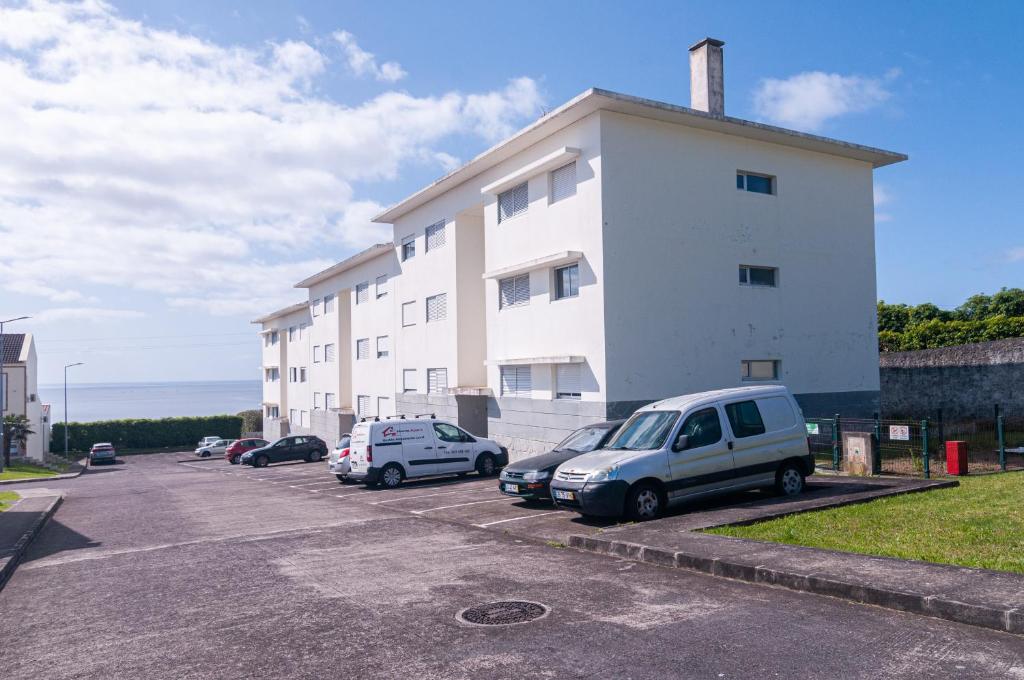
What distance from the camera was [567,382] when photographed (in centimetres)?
2100

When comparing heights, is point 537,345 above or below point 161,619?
above

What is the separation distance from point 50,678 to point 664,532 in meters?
7.10

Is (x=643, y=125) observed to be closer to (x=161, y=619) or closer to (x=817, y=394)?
(x=817, y=394)

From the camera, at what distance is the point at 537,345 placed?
22266mm

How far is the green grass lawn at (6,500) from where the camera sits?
18605mm

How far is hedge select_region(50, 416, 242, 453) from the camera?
6862cm

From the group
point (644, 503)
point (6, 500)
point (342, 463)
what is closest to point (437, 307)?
point (342, 463)

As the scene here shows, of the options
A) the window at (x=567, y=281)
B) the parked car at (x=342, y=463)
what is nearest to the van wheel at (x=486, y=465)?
the parked car at (x=342, y=463)

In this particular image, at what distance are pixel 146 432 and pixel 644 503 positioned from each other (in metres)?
69.6

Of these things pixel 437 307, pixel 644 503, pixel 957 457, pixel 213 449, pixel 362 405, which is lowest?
pixel 213 449

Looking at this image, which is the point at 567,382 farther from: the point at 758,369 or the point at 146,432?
the point at 146,432

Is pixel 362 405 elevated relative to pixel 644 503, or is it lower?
elevated

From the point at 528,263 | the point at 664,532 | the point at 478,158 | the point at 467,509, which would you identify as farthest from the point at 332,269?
the point at 664,532

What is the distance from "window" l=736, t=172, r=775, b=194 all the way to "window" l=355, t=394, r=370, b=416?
77.4ft
